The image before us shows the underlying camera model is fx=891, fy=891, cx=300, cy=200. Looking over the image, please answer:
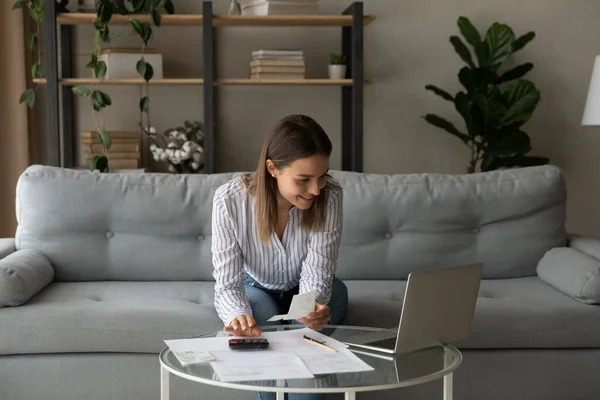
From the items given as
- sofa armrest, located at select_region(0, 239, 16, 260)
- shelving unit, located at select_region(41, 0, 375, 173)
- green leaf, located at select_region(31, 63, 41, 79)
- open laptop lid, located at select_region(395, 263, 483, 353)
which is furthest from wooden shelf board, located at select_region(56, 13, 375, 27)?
open laptop lid, located at select_region(395, 263, 483, 353)

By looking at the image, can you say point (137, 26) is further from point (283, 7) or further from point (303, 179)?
Result: point (303, 179)

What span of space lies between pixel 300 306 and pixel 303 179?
39 centimetres

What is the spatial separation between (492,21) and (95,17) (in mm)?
2011

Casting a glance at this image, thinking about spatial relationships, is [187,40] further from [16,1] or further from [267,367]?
[267,367]

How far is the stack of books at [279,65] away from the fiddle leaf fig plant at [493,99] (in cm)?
67

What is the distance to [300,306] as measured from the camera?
2084mm

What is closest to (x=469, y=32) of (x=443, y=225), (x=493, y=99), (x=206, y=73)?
(x=493, y=99)

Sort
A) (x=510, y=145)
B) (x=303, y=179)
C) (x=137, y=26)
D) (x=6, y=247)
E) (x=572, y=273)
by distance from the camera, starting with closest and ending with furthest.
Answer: (x=303, y=179)
(x=572, y=273)
(x=6, y=247)
(x=137, y=26)
(x=510, y=145)

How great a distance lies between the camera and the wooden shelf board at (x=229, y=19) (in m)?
4.05

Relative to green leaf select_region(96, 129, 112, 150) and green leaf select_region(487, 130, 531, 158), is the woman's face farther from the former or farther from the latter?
green leaf select_region(487, 130, 531, 158)

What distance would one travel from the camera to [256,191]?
97.1 inches

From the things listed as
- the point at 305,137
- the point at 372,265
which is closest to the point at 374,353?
the point at 305,137

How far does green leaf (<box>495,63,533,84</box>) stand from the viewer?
4.38m

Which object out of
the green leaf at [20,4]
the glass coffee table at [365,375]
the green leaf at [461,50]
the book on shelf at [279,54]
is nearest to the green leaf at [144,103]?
the book on shelf at [279,54]
